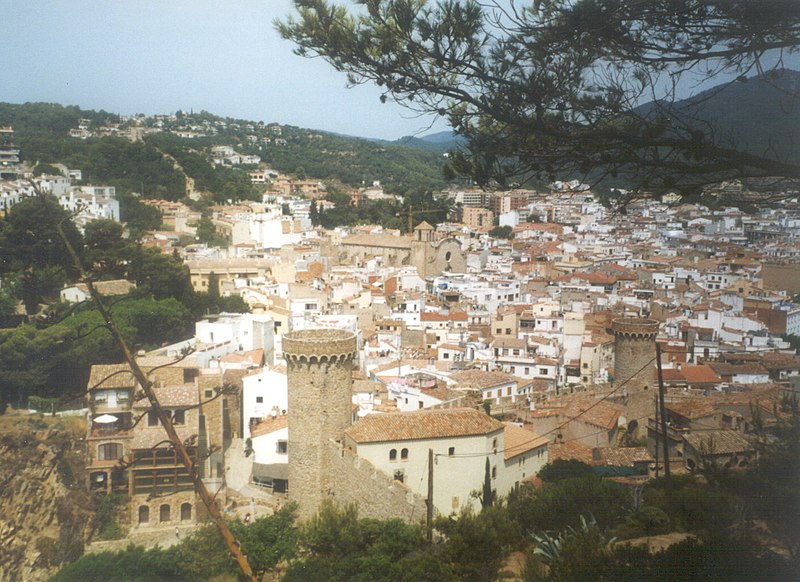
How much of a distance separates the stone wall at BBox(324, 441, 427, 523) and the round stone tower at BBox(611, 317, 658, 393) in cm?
492

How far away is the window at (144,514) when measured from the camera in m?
8.92

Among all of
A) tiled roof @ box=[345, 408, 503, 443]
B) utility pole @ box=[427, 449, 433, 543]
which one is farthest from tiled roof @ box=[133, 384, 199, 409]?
utility pole @ box=[427, 449, 433, 543]

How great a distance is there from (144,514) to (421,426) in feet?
12.5

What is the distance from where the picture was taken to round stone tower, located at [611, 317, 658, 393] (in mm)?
10523

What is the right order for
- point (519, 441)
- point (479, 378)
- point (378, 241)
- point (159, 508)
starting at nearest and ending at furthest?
point (519, 441) → point (159, 508) → point (479, 378) → point (378, 241)

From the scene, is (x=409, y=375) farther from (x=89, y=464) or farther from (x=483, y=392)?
(x=89, y=464)

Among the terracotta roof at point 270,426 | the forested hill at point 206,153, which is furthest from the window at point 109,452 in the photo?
the forested hill at point 206,153

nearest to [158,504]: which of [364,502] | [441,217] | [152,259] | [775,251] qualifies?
[364,502]

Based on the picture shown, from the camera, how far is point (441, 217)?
32.6 meters

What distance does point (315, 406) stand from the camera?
768 centimetres

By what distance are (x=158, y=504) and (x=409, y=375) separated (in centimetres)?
444

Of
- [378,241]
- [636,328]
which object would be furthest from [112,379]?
[378,241]

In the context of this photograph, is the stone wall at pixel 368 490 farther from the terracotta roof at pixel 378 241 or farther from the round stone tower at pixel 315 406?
the terracotta roof at pixel 378 241

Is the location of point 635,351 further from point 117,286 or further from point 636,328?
point 117,286
